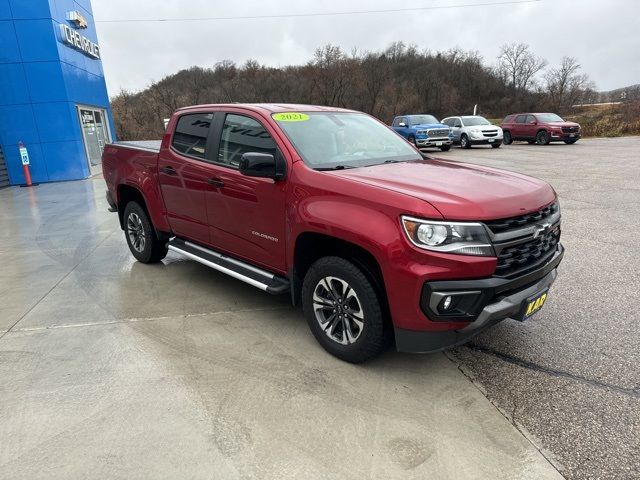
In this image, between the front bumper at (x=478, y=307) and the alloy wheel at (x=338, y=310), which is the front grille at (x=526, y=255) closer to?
the front bumper at (x=478, y=307)

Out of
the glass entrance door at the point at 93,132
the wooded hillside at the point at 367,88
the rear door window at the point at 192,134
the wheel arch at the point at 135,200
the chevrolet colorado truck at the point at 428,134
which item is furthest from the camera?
the wooded hillside at the point at 367,88

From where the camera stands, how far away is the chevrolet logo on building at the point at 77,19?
15.9 meters

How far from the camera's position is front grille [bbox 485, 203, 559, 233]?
2.72 m

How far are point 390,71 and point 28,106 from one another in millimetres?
53513

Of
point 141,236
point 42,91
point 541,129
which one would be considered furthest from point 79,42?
point 541,129

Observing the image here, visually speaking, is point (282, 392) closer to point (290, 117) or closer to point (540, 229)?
point (540, 229)

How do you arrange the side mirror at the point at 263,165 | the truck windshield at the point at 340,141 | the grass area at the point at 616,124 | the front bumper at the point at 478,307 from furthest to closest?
the grass area at the point at 616,124, the truck windshield at the point at 340,141, the side mirror at the point at 263,165, the front bumper at the point at 478,307

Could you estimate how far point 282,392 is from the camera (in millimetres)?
2961

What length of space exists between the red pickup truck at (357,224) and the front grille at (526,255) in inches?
0.4

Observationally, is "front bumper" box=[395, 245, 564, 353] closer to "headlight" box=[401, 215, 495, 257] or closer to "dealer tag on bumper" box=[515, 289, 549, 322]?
"dealer tag on bumper" box=[515, 289, 549, 322]

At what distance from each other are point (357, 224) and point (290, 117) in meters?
1.50

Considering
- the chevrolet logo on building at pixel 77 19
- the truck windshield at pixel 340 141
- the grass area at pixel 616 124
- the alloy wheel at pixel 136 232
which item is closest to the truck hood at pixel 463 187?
the truck windshield at pixel 340 141

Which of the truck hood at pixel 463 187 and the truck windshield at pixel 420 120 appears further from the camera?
the truck windshield at pixel 420 120

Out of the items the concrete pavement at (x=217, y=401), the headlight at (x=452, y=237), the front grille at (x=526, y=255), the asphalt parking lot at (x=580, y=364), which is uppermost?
the headlight at (x=452, y=237)
